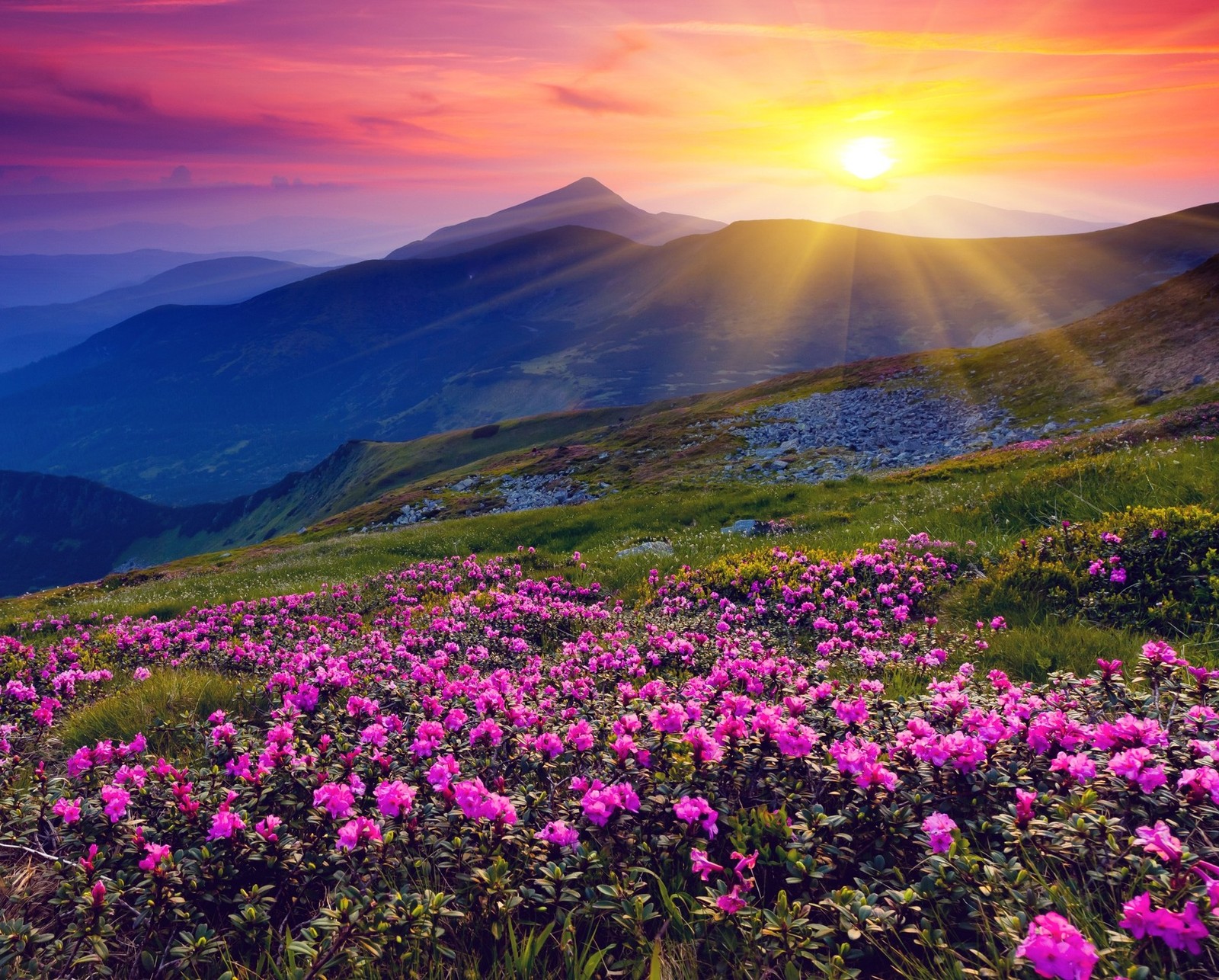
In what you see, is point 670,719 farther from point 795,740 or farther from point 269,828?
point 269,828

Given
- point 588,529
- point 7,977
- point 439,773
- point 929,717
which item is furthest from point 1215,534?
point 588,529

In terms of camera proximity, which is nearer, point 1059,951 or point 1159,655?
Answer: point 1059,951

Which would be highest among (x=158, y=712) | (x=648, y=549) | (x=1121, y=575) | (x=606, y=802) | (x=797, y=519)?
(x=606, y=802)

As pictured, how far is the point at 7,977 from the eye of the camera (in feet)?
9.14

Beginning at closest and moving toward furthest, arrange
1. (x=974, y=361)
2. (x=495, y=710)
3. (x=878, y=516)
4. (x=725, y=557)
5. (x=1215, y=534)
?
(x=495, y=710) → (x=1215, y=534) → (x=725, y=557) → (x=878, y=516) → (x=974, y=361)

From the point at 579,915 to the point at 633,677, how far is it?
348cm

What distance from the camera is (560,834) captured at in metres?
3.25

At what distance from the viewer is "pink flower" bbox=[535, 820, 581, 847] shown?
10.7 ft

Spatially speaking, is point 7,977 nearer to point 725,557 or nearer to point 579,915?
point 579,915

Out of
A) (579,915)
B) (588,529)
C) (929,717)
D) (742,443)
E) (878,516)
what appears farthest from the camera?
(742,443)

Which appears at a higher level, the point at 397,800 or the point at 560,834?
the point at 397,800

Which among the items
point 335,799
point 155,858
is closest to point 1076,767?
point 335,799

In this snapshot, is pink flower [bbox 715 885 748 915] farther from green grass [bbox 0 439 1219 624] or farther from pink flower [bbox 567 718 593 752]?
green grass [bbox 0 439 1219 624]

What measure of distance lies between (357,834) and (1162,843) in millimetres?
3727
